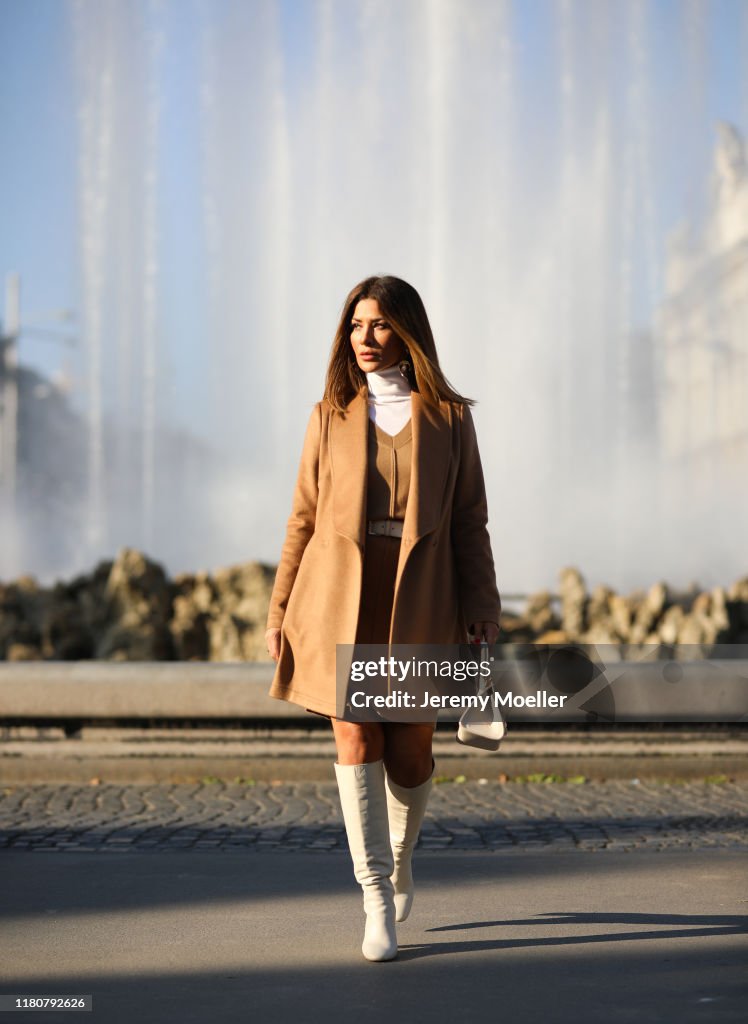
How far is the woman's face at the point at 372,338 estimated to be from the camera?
13.2 feet

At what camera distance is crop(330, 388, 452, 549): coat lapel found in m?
3.88

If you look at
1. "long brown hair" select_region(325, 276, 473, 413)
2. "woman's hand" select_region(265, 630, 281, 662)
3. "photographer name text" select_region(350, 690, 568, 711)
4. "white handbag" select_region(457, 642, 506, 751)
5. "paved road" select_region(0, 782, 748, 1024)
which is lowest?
"paved road" select_region(0, 782, 748, 1024)

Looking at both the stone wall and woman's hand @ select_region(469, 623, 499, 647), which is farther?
the stone wall

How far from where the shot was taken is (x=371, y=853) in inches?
152

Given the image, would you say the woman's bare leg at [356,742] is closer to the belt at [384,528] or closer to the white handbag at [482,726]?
the white handbag at [482,726]

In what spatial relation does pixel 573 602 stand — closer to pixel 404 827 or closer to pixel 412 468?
pixel 404 827

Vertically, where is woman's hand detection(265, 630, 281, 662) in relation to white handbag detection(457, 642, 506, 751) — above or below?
above

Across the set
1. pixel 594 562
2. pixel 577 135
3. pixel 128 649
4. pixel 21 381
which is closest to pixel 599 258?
pixel 577 135

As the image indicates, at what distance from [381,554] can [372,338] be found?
527 millimetres

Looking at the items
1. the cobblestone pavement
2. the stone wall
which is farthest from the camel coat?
the stone wall

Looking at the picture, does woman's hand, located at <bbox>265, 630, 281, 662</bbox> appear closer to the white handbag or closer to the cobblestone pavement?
the white handbag

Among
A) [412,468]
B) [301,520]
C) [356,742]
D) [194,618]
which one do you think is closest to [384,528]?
[412,468]

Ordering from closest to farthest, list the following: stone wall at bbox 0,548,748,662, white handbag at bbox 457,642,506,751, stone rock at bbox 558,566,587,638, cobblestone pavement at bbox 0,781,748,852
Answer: white handbag at bbox 457,642,506,751
cobblestone pavement at bbox 0,781,748,852
stone wall at bbox 0,548,748,662
stone rock at bbox 558,566,587,638

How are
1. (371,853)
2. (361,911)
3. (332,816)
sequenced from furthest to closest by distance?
(332,816)
(361,911)
(371,853)
